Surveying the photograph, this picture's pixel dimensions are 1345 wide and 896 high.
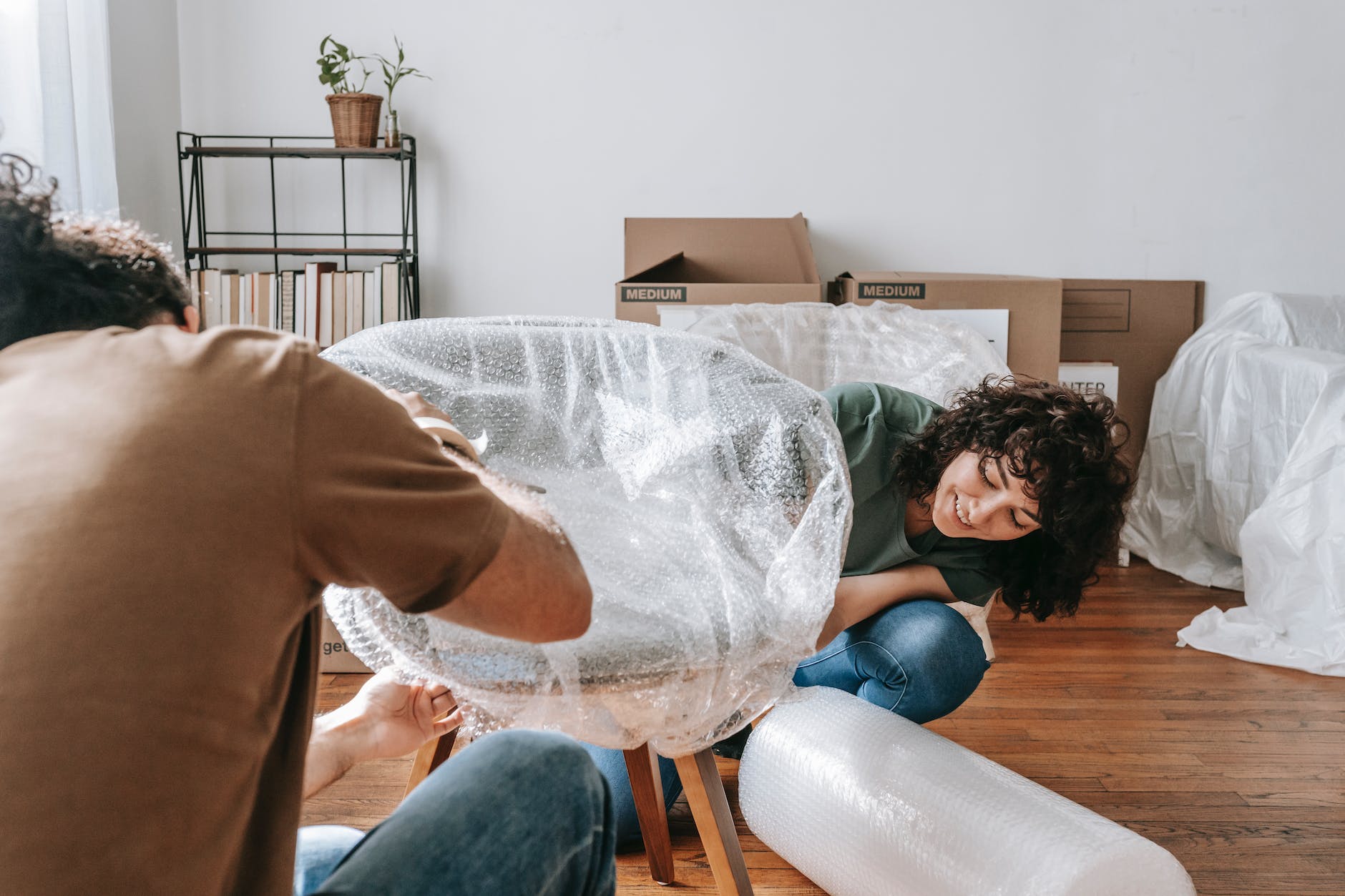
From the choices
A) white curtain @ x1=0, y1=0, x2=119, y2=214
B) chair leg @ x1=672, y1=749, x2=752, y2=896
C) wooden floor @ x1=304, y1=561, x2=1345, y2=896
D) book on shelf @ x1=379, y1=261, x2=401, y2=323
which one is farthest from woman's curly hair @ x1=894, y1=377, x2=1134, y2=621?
book on shelf @ x1=379, y1=261, x2=401, y2=323

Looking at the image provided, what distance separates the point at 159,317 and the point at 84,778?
272mm

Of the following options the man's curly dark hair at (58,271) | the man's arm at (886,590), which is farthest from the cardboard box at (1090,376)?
the man's curly dark hair at (58,271)

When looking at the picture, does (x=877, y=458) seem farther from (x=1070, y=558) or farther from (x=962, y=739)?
(x=962, y=739)

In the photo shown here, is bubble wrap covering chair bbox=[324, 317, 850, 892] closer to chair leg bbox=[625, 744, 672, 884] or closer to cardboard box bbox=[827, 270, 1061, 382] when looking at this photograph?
chair leg bbox=[625, 744, 672, 884]

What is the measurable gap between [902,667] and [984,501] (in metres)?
0.23

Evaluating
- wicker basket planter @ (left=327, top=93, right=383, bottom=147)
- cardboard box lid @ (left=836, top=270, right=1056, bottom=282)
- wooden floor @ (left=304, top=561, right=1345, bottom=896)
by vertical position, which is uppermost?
wicker basket planter @ (left=327, top=93, right=383, bottom=147)

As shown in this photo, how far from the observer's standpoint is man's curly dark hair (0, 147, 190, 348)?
22.2 inches

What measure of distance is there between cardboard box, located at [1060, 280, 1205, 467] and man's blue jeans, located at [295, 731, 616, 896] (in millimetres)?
2462

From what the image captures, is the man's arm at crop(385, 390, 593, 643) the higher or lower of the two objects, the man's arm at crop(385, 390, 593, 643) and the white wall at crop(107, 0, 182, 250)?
the lower

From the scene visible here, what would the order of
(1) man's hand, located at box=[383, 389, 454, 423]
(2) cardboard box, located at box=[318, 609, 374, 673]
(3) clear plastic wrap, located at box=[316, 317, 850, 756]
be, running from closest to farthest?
1. (1) man's hand, located at box=[383, 389, 454, 423]
2. (3) clear plastic wrap, located at box=[316, 317, 850, 756]
3. (2) cardboard box, located at box=[318, 609, 374, 673]

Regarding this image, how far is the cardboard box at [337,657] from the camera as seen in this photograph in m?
1.85

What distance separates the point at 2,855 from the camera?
1.46 ft

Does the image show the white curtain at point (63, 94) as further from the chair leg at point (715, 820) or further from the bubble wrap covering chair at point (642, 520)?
the chair leg at point (715, 820)

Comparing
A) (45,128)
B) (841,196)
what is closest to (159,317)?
(45,128)
